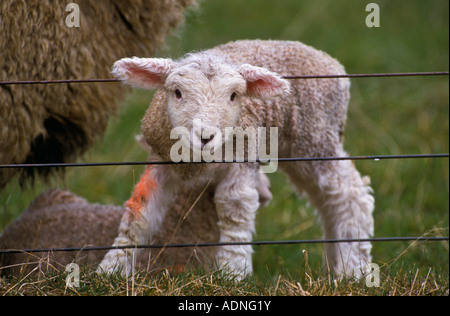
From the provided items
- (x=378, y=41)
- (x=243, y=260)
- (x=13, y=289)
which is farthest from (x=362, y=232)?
(x=378, y=41)

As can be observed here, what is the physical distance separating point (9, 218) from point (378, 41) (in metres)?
6.09

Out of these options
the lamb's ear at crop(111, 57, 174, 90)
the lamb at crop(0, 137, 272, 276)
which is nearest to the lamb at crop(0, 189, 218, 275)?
the lamb at crop(0, 137, 272, 276)

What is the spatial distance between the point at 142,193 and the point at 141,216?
12 cm

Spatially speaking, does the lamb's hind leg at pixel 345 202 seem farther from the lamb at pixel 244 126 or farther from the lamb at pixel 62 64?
the lamb at pixel 62 64

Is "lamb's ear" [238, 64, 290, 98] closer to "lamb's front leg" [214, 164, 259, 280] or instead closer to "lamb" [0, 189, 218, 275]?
"lamb's front leg" [214, 164, 259, 280]

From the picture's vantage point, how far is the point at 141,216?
3.46 m

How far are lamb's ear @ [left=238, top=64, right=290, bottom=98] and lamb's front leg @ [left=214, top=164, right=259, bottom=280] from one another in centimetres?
42

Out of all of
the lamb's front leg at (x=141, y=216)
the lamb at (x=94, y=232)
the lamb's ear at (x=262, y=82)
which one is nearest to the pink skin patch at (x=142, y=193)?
the lamb's front leg at (x=141, y=216)

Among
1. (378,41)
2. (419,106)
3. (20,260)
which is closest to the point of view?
(20,260)

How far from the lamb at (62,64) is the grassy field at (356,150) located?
0.89 feet

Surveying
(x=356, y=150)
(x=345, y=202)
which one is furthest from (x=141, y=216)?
(x=356, y=150)

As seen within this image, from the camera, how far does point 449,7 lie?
1046 cm

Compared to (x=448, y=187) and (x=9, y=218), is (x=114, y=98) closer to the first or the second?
(x=9, y=218)

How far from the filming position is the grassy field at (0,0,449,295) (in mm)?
3225
